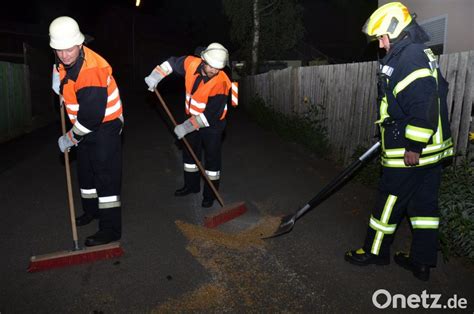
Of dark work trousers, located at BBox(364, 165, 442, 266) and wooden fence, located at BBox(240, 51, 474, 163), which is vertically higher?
wooden fence, located at BBox(240, 51, 474, 163)

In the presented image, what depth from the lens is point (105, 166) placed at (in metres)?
3.83

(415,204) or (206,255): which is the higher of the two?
(415,204)

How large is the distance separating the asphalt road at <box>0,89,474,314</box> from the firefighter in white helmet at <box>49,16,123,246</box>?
0.40 metres

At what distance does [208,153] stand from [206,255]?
164 cm

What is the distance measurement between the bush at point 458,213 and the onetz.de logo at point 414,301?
64 cm

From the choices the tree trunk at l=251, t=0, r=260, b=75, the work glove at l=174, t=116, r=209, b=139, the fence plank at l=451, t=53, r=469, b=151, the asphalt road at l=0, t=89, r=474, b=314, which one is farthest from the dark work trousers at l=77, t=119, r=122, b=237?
the tree trunk at l=251, t=0, r=260, b=75

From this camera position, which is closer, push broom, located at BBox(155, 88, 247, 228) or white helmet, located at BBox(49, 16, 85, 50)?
white helmet, located at BBox(49, 16, 85, 50)

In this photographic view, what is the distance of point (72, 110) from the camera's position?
12.2 ft

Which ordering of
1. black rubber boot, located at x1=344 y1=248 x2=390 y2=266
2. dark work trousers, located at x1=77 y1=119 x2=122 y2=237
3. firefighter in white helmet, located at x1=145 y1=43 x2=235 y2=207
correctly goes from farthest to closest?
firefighter in white helmet, located at x1=145 y1=43 x2=235 y2=207 < dark work trousers, located at x1=77 y1=119 x2=122 y2=237 < black rubber boot, located at x1=344 y1=248 x2=390 y2=266

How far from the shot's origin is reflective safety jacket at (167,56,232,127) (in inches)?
183

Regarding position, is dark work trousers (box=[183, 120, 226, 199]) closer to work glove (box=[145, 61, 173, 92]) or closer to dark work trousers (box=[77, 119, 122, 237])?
work glove (box=[145, 61, 173, 92])

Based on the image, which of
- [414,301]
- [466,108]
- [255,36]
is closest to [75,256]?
[414,301]

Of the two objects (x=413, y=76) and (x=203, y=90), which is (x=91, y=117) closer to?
(x=203, y=90)

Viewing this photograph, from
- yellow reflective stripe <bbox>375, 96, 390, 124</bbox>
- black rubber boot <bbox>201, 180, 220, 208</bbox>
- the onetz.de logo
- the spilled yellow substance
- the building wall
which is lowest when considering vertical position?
the onetz.de logo
